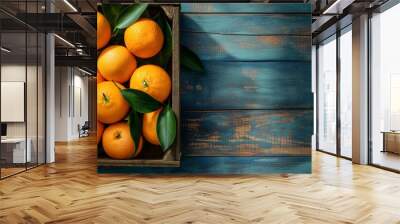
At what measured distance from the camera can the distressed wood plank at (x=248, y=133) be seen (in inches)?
217

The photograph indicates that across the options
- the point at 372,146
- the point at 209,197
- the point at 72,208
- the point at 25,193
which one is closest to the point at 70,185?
the point at 25,193

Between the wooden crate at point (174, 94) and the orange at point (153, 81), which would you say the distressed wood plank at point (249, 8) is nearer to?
the wooden crate at point (174, 94)

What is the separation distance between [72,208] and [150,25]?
2.49 metres

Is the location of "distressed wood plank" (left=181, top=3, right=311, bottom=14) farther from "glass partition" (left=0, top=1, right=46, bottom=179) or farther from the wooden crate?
"glass partition" (left=0, top=1, right=46, bottom=179)

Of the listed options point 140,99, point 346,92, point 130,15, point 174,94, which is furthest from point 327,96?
point 130,15

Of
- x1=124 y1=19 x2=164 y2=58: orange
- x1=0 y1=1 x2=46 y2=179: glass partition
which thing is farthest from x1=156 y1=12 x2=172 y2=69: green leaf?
x1=0 y1=1 x2=46 y2=179: glass partition

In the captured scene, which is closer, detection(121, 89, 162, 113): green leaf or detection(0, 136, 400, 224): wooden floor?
detection(0, 136, 400, 224): wooden floor

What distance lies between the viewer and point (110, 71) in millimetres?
4945

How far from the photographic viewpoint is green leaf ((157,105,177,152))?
4922 millimetres

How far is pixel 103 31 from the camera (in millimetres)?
5008

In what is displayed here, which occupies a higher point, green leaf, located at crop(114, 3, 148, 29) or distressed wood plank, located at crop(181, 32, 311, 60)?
green leaf, located at crop(114, 3, 148, 29)

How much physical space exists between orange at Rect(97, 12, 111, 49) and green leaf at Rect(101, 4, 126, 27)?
6 cm

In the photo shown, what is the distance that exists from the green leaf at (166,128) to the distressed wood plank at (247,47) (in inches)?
44.0

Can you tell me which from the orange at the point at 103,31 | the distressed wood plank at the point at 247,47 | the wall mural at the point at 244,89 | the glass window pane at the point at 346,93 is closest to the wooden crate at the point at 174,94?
the wall mural at the point at 244,89
